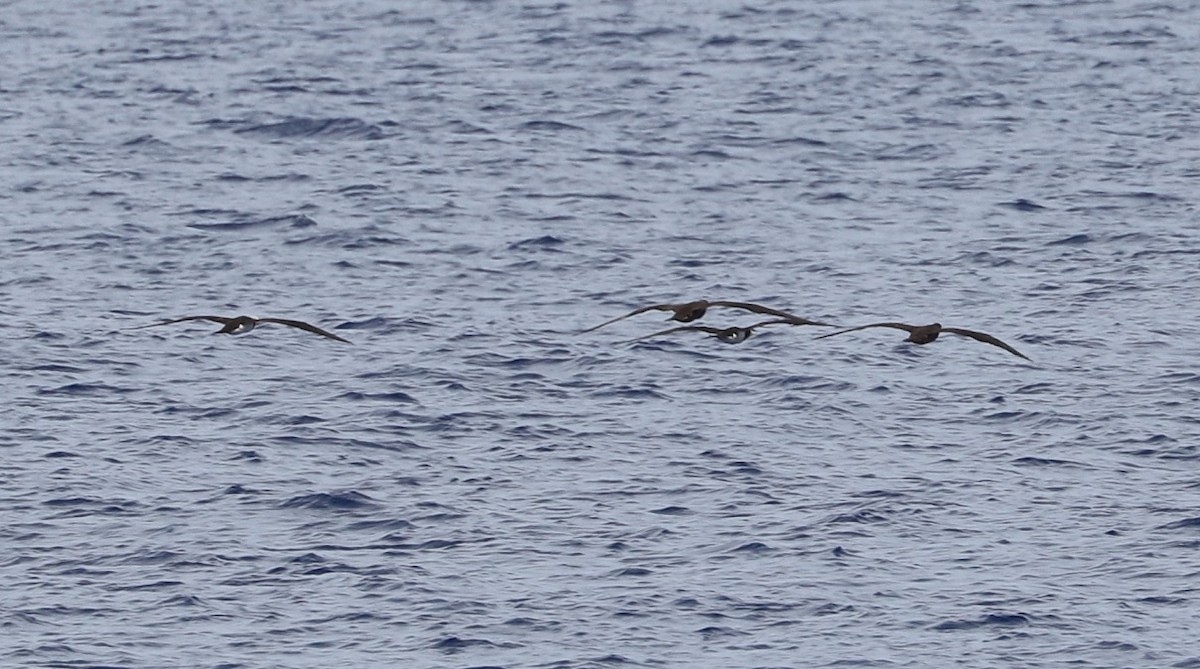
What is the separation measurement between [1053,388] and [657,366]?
7416 millimetres

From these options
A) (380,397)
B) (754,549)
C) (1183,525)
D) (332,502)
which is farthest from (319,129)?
(1183,525)

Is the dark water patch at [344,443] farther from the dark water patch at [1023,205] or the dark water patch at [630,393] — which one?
the dark water patch at [1023,205]

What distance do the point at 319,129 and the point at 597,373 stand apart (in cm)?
2962

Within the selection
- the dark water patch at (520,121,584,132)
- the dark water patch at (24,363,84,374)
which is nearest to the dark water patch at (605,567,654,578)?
the dark water patch at (24,363,84,374)

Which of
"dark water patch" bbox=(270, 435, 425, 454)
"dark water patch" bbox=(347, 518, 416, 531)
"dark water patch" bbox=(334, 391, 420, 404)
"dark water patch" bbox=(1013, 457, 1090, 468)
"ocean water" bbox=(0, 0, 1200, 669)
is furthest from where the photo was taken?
"dark water patch" bbox=(334, 391, 420, 404)

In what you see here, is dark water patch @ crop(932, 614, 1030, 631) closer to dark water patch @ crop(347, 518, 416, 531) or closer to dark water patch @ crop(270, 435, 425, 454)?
dark water patch @ crop(347, 518, 416, 531)

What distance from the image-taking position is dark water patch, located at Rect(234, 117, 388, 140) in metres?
77.9

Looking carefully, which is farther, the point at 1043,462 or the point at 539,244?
the point at 539,244

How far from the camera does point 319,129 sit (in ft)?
258

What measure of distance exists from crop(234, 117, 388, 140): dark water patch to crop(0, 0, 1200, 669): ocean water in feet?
0.62

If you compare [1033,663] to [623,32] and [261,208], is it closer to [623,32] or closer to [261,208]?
[261,208]

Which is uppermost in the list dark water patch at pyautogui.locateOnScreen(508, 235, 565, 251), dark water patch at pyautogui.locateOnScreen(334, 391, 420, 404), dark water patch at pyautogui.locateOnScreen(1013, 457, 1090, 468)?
dark water patch at pyautogui.locateOnScreen(334, 391, 420, 404)

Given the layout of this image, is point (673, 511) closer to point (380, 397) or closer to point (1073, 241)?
point (380, 397)

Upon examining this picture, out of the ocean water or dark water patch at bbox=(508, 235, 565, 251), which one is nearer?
the ocean water
